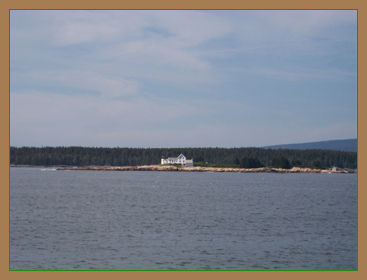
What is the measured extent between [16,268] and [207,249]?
11.4 metres

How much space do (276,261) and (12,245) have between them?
1685 cm

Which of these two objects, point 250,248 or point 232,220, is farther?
point 232,220

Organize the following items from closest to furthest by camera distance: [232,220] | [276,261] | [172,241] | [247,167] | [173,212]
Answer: [276,261]
[172,241]
[232,220]
[173,212]
[247,167]

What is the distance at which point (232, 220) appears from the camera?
3975 centimetres

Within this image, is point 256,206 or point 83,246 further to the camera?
point 256,206

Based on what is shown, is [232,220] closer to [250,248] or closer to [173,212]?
[173,212]

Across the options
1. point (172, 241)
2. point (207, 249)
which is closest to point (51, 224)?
point (172, 241)

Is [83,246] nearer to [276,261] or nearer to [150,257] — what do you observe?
[150,257]

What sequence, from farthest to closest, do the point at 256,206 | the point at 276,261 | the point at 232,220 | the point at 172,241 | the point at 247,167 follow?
the point at 247,167
the point at 256,206
the point at 232,220
the point at 172,241
the point at 276,261

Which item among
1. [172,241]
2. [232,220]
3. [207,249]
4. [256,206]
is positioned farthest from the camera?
[256,206]

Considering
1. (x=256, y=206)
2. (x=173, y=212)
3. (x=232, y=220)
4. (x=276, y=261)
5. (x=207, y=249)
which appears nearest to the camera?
(x=276, y=261)

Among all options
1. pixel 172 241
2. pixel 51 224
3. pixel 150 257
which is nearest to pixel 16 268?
pixel 150 257

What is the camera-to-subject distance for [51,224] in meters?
36.6

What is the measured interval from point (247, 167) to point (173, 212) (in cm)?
15622
